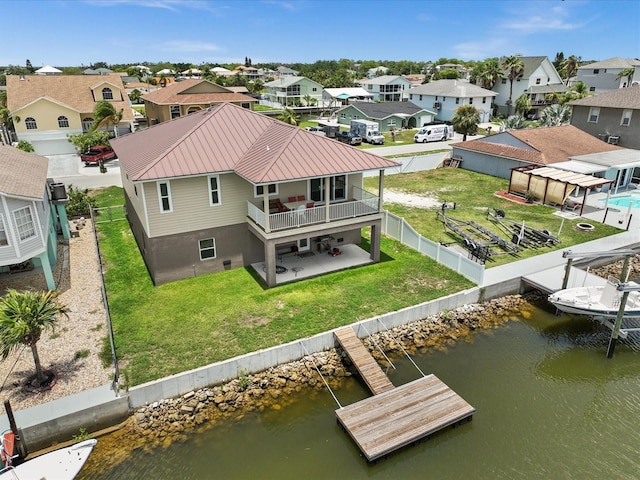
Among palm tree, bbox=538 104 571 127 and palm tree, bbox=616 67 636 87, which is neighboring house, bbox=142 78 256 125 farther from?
palm tree, bbox=616 67 636 87

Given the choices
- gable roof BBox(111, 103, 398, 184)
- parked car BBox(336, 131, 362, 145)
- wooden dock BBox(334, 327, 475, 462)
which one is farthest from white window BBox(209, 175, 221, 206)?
parked car BBox(336, 131, 362, 145)

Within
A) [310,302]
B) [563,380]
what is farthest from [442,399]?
[310,302]

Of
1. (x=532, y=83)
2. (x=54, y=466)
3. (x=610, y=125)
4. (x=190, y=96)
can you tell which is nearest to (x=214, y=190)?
(x=54, y=466)

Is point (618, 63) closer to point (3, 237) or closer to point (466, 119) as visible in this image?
point (466, 119)

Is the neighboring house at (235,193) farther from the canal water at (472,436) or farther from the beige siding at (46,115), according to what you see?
the beige siding at (46,115)

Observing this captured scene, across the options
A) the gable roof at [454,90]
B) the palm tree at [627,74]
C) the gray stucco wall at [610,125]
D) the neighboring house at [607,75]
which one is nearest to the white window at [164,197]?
the gray stucco wall at [610,125]
